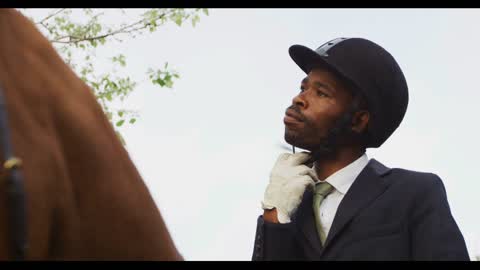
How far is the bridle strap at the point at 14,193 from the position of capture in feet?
3.72

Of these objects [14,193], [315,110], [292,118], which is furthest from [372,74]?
Answer: [14,193]

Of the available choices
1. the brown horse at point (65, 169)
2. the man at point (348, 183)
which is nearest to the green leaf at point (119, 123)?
the man at point (348, 183)

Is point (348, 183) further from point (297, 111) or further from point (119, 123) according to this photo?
point (119, 123)

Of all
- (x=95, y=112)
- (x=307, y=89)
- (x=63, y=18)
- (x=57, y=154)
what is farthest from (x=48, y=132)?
(x=63, y=18)

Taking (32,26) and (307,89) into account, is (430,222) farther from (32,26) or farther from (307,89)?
(32,26)

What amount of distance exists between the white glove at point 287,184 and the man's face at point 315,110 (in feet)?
0.25

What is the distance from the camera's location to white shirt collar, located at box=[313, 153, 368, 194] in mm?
2902

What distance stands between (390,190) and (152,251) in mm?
1565

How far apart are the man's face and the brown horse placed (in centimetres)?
151

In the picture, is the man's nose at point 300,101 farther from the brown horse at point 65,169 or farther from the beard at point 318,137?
the brown horse at point 65,169

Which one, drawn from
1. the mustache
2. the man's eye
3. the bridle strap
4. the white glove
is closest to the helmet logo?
the man's eye

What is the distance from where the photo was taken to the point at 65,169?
4.21 feet

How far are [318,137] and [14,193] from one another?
6.42 feet

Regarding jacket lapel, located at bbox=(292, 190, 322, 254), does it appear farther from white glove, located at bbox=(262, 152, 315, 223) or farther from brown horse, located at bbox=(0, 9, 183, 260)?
brown horse, located at bbox=(0, 9, 183, 260)
